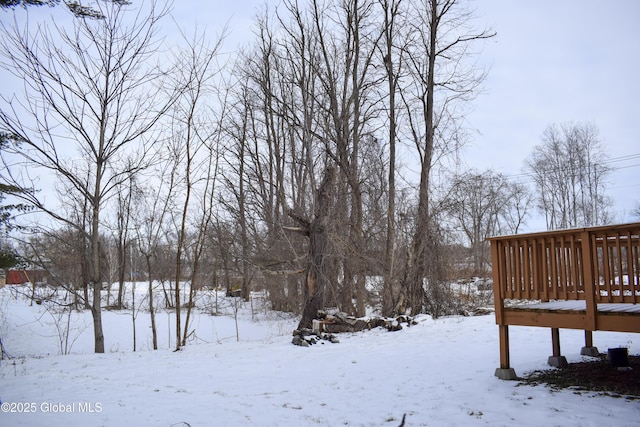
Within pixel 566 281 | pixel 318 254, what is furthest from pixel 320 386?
pixel 318 254

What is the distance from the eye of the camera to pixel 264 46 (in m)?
13.4

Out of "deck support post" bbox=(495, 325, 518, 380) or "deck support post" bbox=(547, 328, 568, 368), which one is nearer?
"deck support post" bbox=(495, 325, 518, 380)

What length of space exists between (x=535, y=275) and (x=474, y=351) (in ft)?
7.29

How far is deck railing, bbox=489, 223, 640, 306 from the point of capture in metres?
4.08

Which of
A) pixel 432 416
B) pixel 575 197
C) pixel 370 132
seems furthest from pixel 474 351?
pixel 575 197

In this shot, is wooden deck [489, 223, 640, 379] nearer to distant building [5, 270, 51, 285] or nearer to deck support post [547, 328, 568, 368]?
deck support post [547, 328, 568, 368]

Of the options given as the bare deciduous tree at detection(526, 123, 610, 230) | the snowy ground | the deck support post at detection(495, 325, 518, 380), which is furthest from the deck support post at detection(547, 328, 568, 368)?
the bare deciduous tree at detection(526, 123, 610, 230)

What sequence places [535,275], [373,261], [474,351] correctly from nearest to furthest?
[535,275] → [474,351] → [373,261]

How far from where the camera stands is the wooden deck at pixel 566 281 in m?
4.05

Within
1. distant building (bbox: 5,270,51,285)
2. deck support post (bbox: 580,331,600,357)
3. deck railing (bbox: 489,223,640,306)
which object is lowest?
deck support post (bbox: 580,331,600,357)

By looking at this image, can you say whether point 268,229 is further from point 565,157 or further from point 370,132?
point 565,157

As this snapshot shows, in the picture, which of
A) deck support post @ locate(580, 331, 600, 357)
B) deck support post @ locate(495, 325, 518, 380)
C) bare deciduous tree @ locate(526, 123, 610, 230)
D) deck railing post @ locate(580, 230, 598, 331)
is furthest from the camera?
bare deciduous tree @ locate(526, 123, 610, 230)

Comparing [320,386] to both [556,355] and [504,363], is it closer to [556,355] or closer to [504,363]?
[504,363]

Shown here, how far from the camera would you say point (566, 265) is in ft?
14.9
